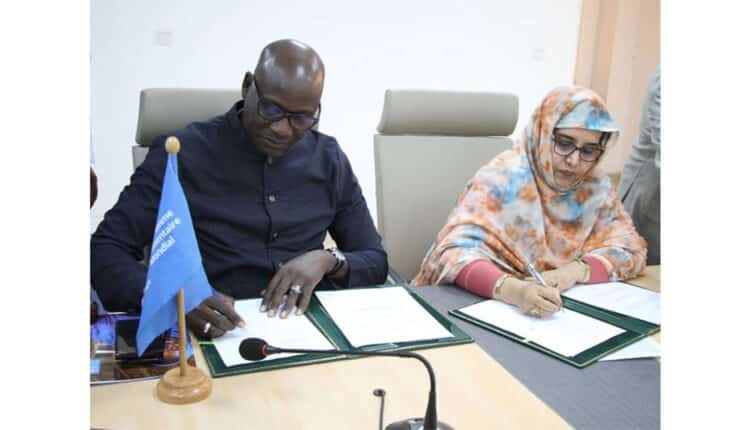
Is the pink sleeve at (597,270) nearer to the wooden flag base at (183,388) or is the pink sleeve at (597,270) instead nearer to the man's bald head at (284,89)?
the man's bald head at (284,89)

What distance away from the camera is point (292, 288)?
1224 mm

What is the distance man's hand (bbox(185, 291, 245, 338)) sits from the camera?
1.05m

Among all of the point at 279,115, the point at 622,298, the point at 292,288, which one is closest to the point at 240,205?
the point at 279,115

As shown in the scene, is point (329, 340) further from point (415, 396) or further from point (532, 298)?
point (532, 298)

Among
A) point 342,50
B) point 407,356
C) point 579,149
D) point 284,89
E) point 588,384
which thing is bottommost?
point 588,384

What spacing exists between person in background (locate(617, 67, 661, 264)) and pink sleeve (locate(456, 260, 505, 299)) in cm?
87

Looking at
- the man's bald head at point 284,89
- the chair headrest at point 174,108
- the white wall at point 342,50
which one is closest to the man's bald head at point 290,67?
the man's bald head at point 284,89

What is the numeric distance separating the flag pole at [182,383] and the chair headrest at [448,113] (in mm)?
1165

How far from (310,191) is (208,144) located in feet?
0.91

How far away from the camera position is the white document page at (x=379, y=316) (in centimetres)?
111

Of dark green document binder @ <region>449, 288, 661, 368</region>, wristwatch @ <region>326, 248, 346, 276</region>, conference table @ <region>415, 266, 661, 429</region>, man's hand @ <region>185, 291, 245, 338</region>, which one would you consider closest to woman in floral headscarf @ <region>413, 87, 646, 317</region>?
dark green document binder @ <region>449, 288, 661, 368</region>

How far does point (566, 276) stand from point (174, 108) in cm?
109

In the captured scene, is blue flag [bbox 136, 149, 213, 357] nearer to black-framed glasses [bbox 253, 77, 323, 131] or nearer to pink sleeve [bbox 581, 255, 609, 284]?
black-framed glasses [bbox 253, 77, 323, 131]

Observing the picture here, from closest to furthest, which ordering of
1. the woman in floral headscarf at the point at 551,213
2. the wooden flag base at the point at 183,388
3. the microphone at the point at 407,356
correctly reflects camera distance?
the microphone at the point at 407,356 < the wooden flag base at the point at 183,388 < the woman in floral headscarf at the point at 551,213
